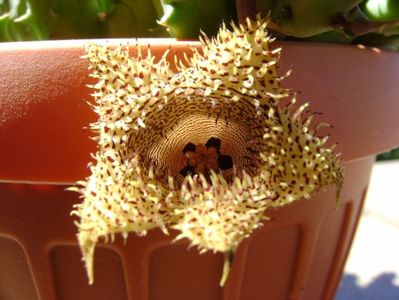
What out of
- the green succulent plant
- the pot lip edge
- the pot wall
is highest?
the green succulent plant

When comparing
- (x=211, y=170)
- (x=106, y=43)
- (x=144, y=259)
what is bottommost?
(x=144, y=259)

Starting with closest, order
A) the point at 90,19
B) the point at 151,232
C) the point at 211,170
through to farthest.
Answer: the point at 211,170 → the point at 151,232 → the point at 90,19

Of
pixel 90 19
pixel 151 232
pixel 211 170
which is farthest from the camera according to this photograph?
pixel 90 19

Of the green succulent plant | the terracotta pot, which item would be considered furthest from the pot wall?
the green succulent plant

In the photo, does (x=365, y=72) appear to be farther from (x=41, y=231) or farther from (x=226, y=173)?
(x=41, y=231)

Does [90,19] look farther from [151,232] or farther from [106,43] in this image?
[151,232]

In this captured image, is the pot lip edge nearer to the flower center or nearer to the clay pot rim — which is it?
the clay pot rim

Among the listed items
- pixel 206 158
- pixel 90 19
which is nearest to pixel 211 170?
pixel 206 158
